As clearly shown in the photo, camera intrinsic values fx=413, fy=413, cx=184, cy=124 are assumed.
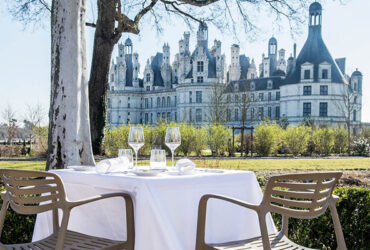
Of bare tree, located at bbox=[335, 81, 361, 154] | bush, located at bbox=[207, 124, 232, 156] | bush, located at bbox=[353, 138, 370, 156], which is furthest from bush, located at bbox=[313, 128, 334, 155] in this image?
bare tree, located at bbox=[335, 81, 361, 154]

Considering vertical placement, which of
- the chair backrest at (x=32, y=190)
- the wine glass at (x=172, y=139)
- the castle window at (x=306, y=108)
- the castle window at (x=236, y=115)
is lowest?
the chair backrest at (x=32, y=190)

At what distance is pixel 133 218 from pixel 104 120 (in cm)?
782

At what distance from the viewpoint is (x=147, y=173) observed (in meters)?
2.49

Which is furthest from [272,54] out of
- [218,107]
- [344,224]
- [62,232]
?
[62,232]

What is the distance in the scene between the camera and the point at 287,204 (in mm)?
2111

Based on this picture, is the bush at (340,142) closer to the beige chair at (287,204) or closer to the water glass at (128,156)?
the water glass at (128,156)

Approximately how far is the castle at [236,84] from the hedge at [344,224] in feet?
118

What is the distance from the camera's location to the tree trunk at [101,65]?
30.5 feet

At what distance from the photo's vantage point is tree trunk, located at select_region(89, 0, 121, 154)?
30.5ft

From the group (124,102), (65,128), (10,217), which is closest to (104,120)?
(65,128)

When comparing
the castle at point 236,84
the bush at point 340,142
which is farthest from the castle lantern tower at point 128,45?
the bush at point 340,142

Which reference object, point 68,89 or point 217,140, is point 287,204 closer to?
point 68,89

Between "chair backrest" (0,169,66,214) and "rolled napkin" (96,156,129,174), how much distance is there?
506 mm

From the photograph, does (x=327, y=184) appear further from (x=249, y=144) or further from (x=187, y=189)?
(x=249, y=144)
